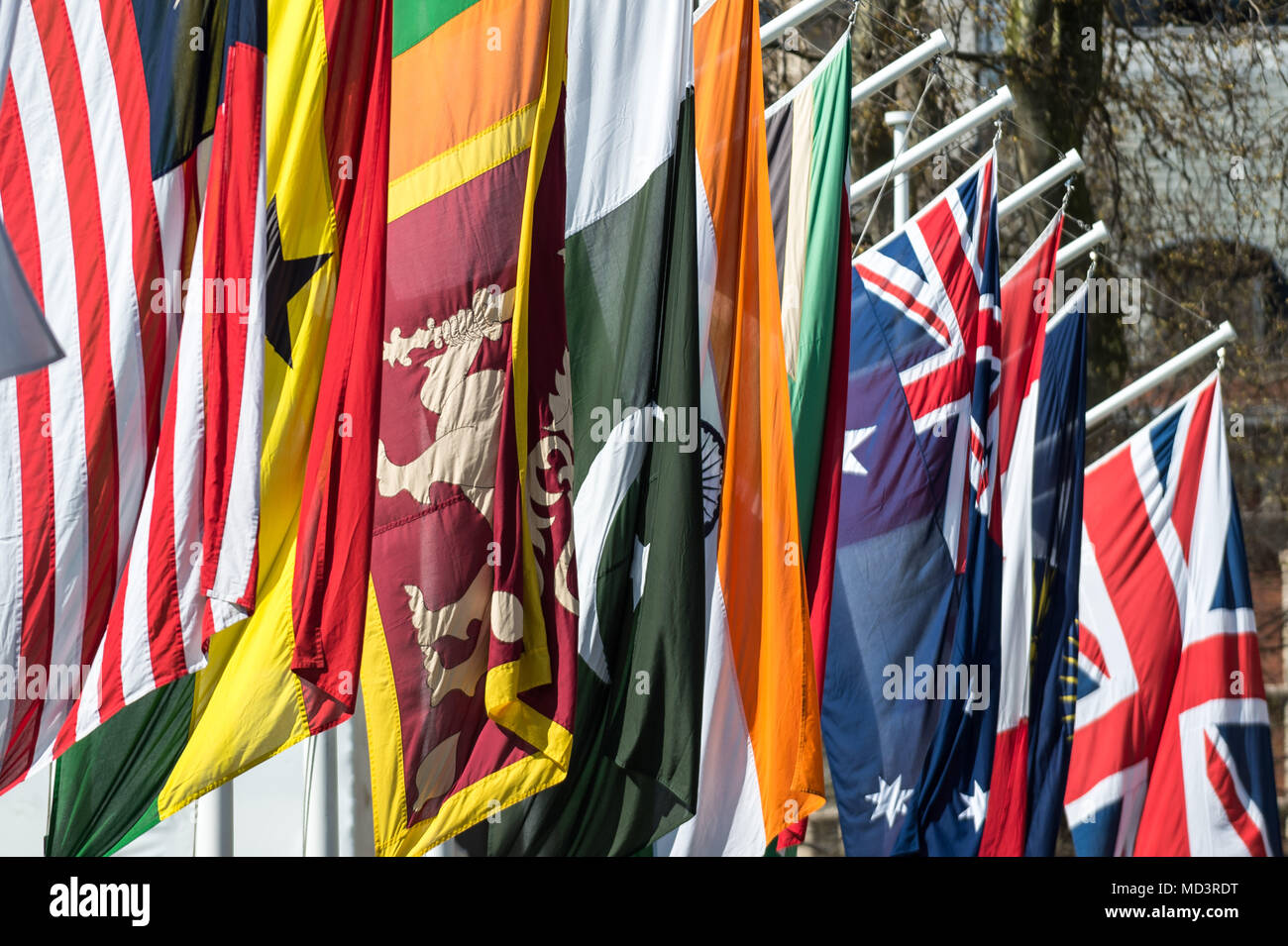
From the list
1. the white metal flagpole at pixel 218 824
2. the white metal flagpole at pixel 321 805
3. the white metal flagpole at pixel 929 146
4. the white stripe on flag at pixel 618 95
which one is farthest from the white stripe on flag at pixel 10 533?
the white metal flagpole at pixel 929 146

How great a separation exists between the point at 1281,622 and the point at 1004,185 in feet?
19.2

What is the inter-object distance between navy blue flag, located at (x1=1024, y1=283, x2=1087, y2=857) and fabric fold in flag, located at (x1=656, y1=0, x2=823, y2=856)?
299 centimetres

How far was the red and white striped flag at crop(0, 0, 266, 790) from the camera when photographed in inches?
185

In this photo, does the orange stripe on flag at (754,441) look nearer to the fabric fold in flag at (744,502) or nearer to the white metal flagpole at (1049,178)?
the fabric fold in flag at (744,502)

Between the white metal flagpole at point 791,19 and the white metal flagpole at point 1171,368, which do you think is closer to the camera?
the white metal flagpole at point 791,19

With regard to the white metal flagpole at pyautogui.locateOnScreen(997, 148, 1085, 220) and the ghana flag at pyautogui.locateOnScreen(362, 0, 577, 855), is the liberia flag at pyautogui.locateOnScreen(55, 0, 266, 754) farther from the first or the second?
the white metal flagpole at pyautogui.locateOnScreen(997, 148, 1085, 220)

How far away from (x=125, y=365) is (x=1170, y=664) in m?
7.53

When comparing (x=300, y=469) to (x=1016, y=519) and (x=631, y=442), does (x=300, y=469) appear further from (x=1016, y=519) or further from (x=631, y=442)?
(x=1016, y=519)

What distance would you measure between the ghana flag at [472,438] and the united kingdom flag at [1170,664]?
228 inches

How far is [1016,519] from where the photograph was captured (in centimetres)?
902

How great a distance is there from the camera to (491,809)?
17.3ft

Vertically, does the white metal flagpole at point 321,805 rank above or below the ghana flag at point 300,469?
below

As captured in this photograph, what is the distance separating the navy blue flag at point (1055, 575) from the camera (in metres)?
8.98

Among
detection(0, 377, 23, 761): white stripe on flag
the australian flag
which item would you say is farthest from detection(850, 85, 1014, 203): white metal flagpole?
detection(0, 377, 23, 761): white stripe on flag
